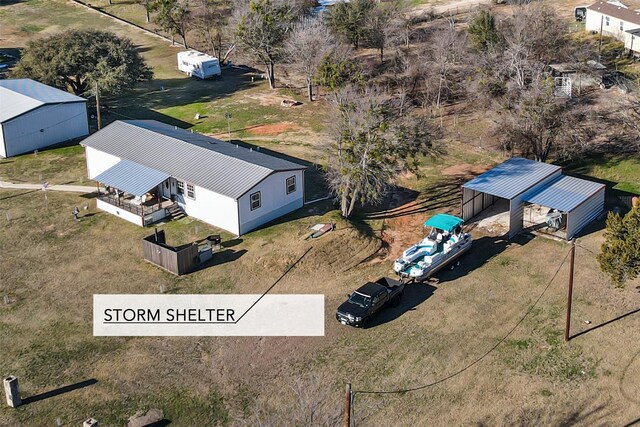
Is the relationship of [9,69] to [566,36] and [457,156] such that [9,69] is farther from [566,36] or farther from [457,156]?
[566,36]

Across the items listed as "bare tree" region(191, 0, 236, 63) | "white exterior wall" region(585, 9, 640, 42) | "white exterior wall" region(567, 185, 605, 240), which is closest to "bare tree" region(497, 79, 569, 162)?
"white exterior wall" region(567, 185, 605, 240)

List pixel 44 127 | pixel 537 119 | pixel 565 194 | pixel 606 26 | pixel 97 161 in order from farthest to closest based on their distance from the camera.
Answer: pixel 606 26 → pixel 44 127 → pixel 97 161 → pixel 537 119 → pixel 565 194

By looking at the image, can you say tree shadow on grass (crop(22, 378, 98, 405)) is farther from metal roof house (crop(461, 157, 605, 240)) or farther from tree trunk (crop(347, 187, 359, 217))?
metal roof house (crop(461, 157, 605, 240))

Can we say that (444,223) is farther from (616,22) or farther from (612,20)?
(612,20)

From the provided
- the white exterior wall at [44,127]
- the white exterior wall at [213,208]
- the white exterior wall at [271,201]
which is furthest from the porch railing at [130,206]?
the white exterior wall at [44,127]

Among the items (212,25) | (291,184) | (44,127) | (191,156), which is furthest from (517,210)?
(212,25)

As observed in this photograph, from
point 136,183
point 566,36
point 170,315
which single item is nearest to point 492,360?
point 170,315
